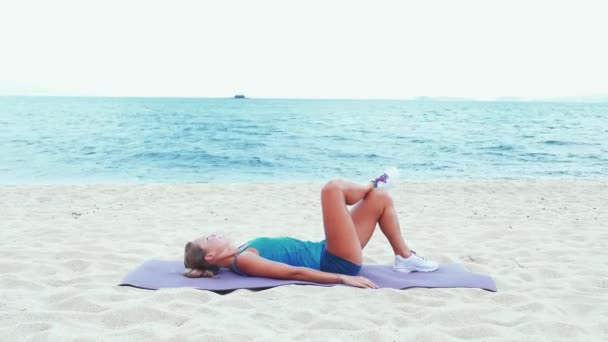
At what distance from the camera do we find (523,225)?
6805 mm

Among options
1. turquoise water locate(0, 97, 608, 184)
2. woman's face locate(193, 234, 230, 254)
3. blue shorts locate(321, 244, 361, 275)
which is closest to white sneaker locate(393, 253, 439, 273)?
blue shorts locate(321, 244, 361, 275)

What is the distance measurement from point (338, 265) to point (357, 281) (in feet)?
0.72

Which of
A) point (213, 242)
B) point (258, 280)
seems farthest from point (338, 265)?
point (213, 242)

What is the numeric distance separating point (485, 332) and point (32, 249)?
409cm

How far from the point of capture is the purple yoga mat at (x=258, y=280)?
13.2 feet

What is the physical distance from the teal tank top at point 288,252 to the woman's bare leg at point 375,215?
36 centimetres

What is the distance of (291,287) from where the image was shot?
4008 mm

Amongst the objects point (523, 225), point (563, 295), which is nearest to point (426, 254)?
point (563, 295)

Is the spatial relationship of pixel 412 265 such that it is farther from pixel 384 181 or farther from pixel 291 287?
pixel 291 287

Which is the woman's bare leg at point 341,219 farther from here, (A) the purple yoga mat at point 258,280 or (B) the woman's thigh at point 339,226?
(A) the purple yoga mat at point 258,280

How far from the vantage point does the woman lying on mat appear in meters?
4.09

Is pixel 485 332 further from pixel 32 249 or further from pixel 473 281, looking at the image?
pixel 32 249

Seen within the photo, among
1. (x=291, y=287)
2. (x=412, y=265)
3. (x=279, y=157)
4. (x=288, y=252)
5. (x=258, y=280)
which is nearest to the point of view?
(x=291, y=287)

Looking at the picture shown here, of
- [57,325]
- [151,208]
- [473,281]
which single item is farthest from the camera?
[151,208]
